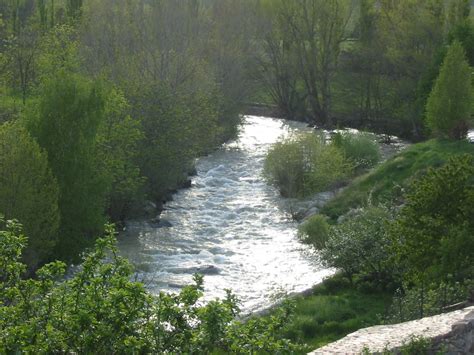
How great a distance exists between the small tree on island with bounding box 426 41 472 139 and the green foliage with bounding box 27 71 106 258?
18847mm

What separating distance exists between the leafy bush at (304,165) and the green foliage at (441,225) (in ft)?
63.1

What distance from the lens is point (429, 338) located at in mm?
14266

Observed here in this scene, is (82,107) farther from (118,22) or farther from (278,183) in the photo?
(118,22)

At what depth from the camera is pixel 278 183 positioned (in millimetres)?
40531

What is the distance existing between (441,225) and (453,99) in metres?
22.6

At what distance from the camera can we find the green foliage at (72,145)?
92.1ft

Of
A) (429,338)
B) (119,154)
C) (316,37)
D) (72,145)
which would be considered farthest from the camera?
(316,37)

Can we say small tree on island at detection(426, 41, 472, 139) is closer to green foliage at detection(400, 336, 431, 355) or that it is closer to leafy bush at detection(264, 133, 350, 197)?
leafy bush at detection(264, 133, 350, 197)

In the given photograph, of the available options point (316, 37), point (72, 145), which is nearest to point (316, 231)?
point (72, 145)

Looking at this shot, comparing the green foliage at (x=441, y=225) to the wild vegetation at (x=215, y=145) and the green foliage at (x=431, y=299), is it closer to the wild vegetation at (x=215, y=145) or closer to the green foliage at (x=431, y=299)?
the wild vegetation at (x=215, y=145)

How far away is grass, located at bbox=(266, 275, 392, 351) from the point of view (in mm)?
20953

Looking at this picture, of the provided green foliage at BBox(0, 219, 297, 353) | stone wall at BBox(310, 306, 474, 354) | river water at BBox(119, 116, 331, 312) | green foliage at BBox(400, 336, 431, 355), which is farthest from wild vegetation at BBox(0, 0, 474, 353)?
green foliage at BBox(400, 336, 431, 355)

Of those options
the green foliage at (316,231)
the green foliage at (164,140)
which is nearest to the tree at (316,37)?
the green foliage at (164,140)

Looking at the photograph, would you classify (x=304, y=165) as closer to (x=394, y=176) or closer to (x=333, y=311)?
(x=394, y=176)
